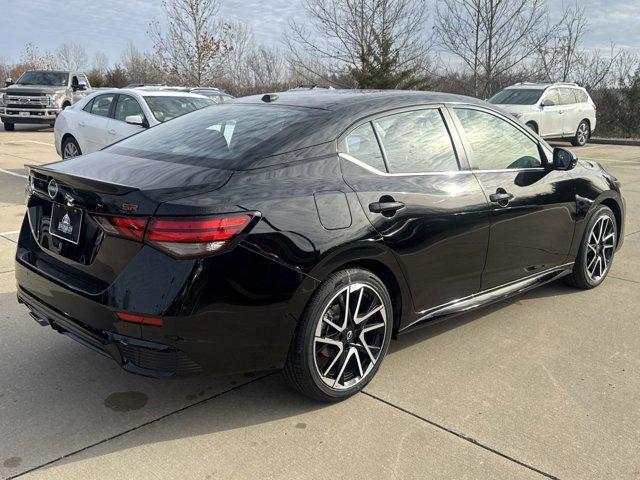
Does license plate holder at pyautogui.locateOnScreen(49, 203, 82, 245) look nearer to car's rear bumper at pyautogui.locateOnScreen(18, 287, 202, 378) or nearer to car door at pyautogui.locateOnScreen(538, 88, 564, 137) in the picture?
car's rear bumper at pyautogui.locateOnScreen(18, 287, 202, 378)

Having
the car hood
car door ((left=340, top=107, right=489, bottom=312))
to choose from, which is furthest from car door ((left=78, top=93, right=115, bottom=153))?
the car hood

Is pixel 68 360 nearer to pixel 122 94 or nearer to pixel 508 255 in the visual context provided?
pixel 508 255

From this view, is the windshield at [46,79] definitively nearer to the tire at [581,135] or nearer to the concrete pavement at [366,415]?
the tire at [581,135]

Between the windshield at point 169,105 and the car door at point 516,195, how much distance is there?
19.9 ft

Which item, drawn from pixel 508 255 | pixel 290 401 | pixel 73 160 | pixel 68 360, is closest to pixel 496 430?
pixel 290 401

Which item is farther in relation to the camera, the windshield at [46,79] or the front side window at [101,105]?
the windshield at [46,79]

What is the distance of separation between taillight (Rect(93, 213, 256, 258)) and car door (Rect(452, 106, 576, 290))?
6.34 feet

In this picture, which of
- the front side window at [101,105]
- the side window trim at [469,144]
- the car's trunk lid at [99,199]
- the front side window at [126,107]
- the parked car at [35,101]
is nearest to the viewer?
the car's trunk lid at [99,199]

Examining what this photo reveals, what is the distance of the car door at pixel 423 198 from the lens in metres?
3.29

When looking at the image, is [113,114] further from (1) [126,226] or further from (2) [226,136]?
(1) [126,226]

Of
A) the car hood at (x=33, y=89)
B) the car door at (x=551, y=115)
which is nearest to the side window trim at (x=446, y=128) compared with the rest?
the car door at (x=551, y=115)

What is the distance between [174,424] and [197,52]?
82.4 ft

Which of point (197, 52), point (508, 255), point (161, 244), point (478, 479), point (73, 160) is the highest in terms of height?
point (197, 52)

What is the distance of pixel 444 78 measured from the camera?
25078 mm
